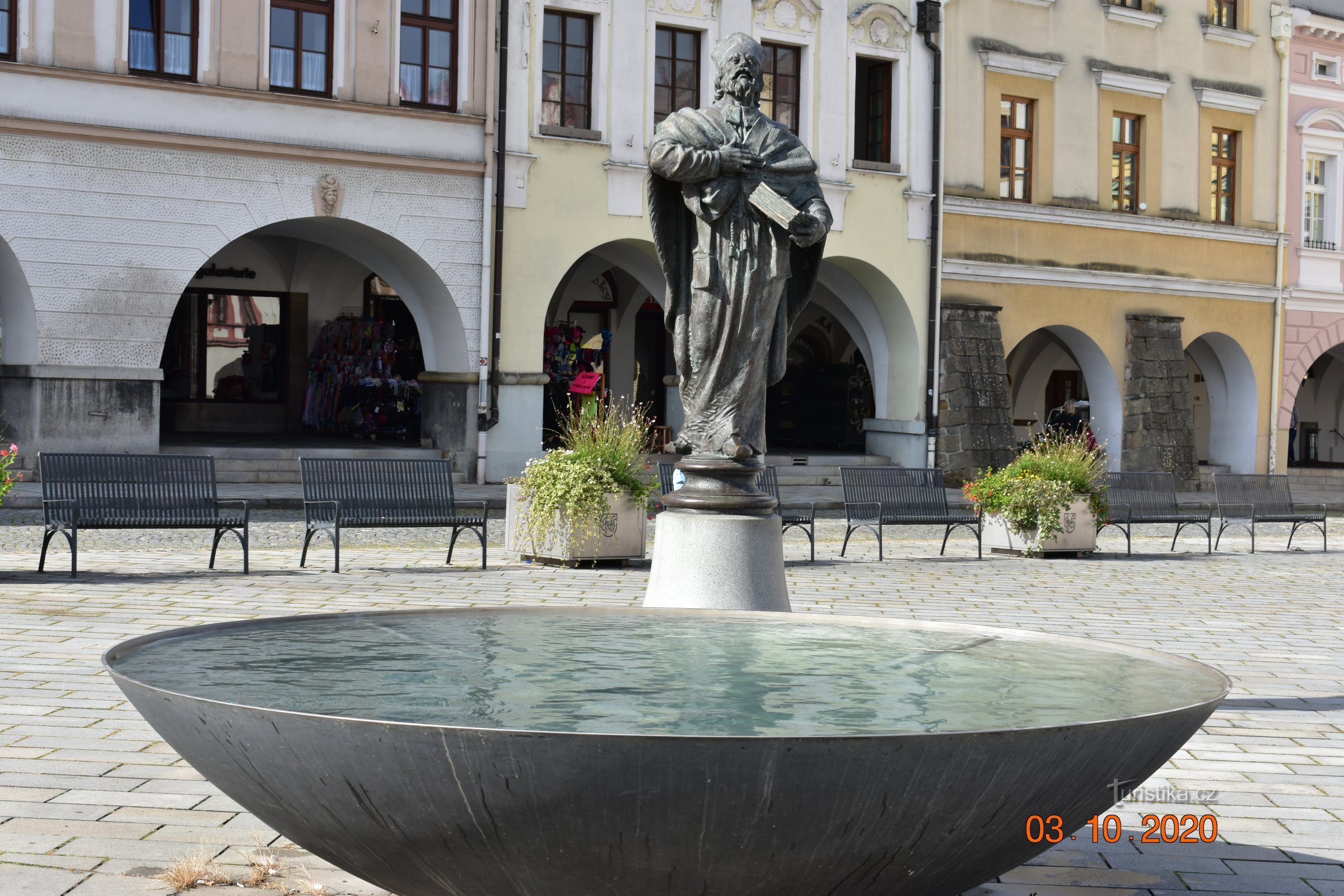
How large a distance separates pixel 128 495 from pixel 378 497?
193 cm

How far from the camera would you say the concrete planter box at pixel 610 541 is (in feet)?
40.5

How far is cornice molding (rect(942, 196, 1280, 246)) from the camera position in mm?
24703

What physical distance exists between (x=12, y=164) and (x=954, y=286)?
13788 millimetres

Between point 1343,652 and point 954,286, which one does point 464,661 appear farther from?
point 954,286

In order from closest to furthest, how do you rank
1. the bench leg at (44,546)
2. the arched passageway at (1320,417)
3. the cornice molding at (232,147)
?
the bench leg at (44,546), the cornice molding at (232,147), the arched passageway at (1320,417)

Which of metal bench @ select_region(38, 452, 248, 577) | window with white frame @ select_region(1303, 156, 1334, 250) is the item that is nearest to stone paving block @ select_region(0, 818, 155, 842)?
metal bench @ select_region(38, 452, 248, 577)

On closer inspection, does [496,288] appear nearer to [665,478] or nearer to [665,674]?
[665,478]

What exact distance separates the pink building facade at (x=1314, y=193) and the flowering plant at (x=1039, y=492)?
14.5 metres

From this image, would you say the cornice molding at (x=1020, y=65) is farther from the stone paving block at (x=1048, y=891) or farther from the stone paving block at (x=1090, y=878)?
the stone paving block at (x=1048, y=891)

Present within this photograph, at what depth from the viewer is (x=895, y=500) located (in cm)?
1467

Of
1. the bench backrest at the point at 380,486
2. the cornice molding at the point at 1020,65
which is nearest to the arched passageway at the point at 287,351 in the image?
the cornice molding at the point at 1020,65

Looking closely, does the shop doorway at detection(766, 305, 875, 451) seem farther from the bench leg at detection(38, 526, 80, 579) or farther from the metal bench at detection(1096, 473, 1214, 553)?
the bench leg at detection(38, 526, 80, 579)

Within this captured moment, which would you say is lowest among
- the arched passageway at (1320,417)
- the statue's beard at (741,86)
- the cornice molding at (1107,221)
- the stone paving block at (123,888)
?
the stone paving block at (123,888)

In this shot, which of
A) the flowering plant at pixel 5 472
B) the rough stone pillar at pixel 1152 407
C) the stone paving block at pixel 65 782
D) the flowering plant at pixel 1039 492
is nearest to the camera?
the stone paving block at pixel 65 782
